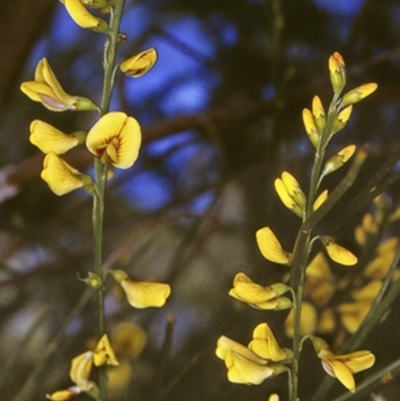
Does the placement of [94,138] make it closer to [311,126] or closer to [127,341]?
[311,126]

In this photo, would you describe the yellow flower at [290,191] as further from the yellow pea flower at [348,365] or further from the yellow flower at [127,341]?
the yellow flower at [127,341]

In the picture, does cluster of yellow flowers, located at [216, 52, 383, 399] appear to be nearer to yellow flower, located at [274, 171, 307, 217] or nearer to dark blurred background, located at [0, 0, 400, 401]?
yellow flower, located at [274, 171, 307, 217]

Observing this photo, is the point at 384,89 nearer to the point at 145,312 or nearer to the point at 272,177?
the point at 272,177

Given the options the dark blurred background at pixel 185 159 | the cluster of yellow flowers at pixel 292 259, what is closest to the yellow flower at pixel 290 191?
the cluster of yellow flowers at pixel 292 259

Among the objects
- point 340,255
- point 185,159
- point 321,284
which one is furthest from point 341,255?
point 185,159

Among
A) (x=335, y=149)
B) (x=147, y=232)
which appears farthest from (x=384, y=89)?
(x=147, y=232)

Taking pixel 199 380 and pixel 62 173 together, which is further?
pixel 199 380
